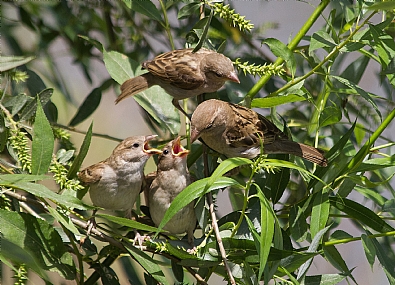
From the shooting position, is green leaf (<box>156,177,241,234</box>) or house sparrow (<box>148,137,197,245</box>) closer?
green leaf (<box>156,177,241,234</box>)

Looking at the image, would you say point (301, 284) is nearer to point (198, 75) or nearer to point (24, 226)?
point (24, 226)

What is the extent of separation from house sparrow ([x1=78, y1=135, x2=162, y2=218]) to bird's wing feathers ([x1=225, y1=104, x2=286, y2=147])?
320mm

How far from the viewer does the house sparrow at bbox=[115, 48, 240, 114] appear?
234 centimetres

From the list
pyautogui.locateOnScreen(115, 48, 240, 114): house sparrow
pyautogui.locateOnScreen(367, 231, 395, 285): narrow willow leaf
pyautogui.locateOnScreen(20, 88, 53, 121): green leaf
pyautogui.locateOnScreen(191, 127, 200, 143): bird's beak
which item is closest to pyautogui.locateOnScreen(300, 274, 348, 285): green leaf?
pyautogui.locateOnScreen(367, 231, 395, 285): narrow willow leaf

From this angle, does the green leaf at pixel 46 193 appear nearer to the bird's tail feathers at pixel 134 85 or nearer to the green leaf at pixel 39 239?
the green leaf at pixel 39 239

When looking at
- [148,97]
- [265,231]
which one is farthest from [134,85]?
[265,231]

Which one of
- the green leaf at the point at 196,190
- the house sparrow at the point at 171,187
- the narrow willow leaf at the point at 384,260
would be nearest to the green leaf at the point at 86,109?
the house sparrow at the point at 171,187

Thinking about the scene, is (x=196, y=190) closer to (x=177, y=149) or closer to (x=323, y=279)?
(x=323, y=279)

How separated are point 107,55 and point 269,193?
0.86m

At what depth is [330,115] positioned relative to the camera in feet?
6.78

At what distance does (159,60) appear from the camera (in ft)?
8.07

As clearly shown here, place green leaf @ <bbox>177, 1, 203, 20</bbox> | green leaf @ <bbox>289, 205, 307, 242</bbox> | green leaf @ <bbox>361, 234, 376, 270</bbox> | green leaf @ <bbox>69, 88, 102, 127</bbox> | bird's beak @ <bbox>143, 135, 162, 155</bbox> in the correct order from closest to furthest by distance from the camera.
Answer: green leaf @ <bbox>361, 234, 376, 270</bbox> → green leaf @ <bbox>289, 205, 307, 242</bbox> → green leaf @ <bbox>177, 1, 203, 20</bbox> → bird's beak @ <bbox>143, 135, 162, 155</bbox> → green leaf @ <bbox>69, 88, 102, 127</bbox>

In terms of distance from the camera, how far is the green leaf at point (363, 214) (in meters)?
1.94

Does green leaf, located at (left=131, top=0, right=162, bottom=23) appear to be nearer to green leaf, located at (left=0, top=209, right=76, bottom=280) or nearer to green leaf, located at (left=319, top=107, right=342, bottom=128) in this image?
green leaf, located at (left=319, top=107, right=342, bottom=128)
